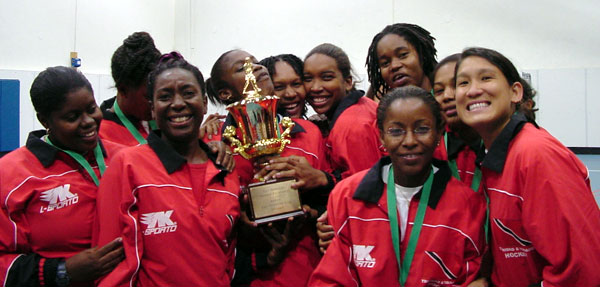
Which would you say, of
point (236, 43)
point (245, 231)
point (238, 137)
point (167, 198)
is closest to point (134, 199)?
point (167, 198)

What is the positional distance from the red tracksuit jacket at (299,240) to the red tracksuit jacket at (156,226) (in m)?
0.33

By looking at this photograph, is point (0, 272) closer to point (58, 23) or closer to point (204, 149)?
point (204, 149)

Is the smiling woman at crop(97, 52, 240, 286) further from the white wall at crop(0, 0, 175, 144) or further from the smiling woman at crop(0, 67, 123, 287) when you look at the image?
the white wall at crop(0, 0, 175, 144)

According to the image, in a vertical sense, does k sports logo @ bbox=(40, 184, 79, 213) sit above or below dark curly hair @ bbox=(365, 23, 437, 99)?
below

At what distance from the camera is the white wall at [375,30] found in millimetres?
7410

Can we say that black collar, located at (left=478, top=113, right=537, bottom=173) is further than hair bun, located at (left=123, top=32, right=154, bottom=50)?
Result: No

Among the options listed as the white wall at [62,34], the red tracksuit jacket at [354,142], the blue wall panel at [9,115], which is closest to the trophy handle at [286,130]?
the red tracksuit jacket at [354,142]

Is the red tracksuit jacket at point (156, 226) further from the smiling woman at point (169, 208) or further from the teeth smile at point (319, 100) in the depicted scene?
the teeth smile at point (319, 100)

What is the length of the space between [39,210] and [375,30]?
26.9 feet

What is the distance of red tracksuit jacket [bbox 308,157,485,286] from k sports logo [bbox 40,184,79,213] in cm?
98

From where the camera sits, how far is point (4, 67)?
22.4 feet

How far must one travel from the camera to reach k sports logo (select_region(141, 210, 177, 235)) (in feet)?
5.27

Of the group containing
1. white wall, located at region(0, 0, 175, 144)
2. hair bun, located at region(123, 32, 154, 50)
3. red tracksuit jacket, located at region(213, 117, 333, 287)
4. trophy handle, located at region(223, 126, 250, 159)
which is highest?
white wall, located at region(0, 0, 175, 144)

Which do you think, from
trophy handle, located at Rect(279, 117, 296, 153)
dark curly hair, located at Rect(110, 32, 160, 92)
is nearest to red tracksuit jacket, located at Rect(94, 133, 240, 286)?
trophy handle, located at Rect(279, 117, 296, 153)
